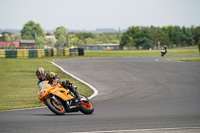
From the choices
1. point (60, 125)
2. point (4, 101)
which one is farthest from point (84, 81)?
point (60, 125)

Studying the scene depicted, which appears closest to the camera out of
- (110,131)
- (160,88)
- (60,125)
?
(110,131)

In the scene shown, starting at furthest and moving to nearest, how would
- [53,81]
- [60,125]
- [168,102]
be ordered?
1. [168,102]
2. [53,81]
3. [60,125]

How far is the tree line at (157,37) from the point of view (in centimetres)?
17388

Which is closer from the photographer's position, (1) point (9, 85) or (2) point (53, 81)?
(2) point (53, 81)

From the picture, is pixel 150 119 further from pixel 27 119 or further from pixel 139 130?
pixel 27 119

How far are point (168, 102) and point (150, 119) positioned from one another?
474cm

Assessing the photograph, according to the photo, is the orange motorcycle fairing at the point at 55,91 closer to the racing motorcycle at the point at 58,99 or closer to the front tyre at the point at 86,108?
the racing motorcycle at the point at 58,99

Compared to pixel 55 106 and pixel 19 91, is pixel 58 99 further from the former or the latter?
pixel 19 91

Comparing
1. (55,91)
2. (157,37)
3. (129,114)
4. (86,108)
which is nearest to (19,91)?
(86,108)

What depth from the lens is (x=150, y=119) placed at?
9.62 m

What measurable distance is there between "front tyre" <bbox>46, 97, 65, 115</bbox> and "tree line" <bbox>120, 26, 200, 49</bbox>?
160 meters

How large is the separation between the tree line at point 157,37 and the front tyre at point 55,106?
160 metres

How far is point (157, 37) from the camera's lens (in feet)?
575

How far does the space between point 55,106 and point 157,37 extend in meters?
167
